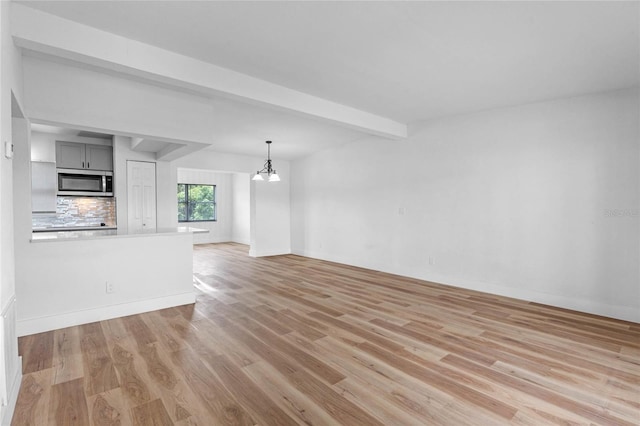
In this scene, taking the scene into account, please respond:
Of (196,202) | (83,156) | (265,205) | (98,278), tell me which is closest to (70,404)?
(98,278)

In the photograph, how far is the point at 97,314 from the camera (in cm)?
350

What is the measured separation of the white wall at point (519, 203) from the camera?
12.0 ft

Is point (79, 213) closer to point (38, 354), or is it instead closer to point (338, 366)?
point (38, 354)

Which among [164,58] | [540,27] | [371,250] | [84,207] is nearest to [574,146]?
[540,27]

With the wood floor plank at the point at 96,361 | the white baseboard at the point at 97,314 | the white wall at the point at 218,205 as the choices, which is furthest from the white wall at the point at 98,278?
the white wall at the point at 218,205

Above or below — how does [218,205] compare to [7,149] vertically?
below

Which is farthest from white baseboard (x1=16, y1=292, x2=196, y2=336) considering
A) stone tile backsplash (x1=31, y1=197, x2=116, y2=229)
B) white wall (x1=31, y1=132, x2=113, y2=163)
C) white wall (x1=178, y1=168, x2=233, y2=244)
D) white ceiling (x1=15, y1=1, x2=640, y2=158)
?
white wall (x1=178, y1=168, x2=233, y2=244)

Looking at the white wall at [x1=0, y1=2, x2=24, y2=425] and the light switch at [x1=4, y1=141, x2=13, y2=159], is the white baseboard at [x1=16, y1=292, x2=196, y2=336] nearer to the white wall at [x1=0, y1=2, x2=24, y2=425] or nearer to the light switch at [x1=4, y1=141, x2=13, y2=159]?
the white wall at [x1=0, y1=2, x2=24, y2=425]

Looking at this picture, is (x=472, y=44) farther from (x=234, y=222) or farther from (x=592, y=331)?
(x=234, y=222)

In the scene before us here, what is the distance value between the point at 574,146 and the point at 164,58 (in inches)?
186

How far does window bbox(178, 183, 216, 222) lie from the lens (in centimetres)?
1064

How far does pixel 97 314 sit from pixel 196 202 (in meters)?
7.79

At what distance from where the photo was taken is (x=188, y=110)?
391 cm

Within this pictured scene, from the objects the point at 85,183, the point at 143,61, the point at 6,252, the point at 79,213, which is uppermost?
the point at 143,61
